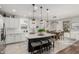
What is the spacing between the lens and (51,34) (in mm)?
2068

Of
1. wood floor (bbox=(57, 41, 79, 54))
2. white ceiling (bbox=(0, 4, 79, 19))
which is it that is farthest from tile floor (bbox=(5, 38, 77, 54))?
white ceiling (bbox=(0, 4, 79, 19))

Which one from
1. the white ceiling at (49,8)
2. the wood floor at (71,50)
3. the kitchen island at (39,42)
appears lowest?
the wood floor at (71,50)

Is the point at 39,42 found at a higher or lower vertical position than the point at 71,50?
higher

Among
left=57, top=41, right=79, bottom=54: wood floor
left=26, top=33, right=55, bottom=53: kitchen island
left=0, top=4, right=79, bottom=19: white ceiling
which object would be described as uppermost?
left=0, top=4, right=79, bottom=19: white ceiling

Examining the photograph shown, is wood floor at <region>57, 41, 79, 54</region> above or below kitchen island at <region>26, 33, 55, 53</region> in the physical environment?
below

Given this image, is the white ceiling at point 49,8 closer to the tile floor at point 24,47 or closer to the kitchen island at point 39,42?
the kitchen island at point 39,42

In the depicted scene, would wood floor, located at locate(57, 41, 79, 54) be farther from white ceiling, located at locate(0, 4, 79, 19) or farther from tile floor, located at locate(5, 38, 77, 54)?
white ceiling, located at locate(0, 4, 79, 19)

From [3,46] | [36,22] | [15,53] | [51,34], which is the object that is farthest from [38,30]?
[3,46]

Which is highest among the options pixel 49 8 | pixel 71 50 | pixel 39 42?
pixel 49 8

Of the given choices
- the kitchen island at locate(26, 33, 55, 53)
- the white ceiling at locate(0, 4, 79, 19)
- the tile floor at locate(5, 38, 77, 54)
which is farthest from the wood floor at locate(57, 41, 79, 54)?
the white ceiling at locate(0, 4, 79, 19)

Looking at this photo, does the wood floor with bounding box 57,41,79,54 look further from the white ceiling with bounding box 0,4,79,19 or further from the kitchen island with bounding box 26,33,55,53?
the white ceiling with bounding box 0,4,79,19

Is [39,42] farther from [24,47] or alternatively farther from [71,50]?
[71,50]

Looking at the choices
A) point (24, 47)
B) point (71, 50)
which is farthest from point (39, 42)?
point (71, 50)

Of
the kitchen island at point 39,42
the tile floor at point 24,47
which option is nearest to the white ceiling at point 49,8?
the kitchen island at point 39,42
